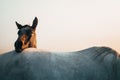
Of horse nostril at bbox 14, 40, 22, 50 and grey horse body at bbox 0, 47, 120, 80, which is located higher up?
horse nostril at bbox 14, 40, 22, 50

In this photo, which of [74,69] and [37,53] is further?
[37,53]

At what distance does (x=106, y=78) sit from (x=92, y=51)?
96 centimetres

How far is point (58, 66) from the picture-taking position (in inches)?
233

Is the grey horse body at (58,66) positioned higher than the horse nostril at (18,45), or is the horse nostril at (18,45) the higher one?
the horse nostril at (18,45)

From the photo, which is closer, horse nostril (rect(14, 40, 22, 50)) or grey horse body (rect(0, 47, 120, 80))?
grey horse body (rect(0, 47, 120, 80))

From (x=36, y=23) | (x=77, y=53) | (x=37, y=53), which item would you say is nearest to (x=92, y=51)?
(x=77, y=53)

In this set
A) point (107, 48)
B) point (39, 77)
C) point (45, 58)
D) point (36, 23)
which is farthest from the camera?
point (36, 23)

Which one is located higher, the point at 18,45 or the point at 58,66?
the point at 18,45

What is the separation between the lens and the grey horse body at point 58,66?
5750 millimetres

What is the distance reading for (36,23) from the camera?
1018 cm

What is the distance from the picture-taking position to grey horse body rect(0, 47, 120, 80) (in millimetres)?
5750

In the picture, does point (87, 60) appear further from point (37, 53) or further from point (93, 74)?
point (37, 53)

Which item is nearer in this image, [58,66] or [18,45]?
[58,66]

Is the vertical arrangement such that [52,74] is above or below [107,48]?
below
